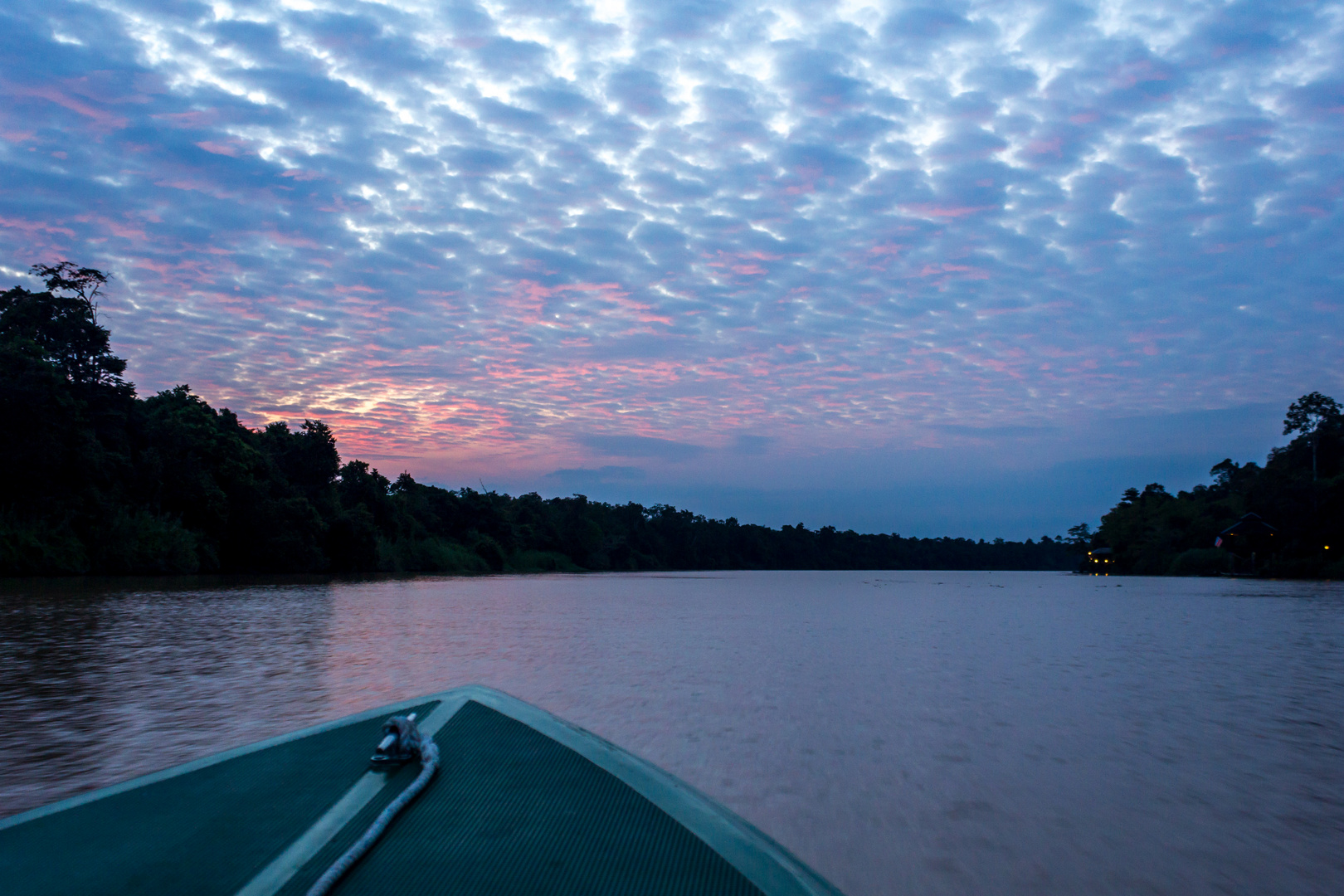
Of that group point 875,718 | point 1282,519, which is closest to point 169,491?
point 875,718

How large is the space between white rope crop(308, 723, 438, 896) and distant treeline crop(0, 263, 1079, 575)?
1159 inches

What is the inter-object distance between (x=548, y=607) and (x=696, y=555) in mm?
85989

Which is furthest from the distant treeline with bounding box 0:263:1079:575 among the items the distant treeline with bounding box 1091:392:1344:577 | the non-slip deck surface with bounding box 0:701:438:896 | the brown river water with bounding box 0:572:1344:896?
the distant treeline with bounding box 1091:392:1344:577

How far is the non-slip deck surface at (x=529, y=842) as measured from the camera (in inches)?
64.5

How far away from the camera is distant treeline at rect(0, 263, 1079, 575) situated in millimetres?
25766

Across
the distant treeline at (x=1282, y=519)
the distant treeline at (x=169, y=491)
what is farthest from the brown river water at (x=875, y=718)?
the distant treeline at (x=1282, y=519)

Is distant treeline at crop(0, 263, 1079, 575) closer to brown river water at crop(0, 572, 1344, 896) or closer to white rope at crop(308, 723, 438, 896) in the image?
brown river water at crop(0, 572, 1344, 896)

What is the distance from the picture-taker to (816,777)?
396cm

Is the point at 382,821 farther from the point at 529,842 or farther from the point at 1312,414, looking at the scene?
the point at 1312,414

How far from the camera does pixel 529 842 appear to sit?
1781 millimetres

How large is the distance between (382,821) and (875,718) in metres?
4.27

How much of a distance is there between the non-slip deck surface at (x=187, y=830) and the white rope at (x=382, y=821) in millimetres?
170

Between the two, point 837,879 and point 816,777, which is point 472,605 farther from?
point 837,879

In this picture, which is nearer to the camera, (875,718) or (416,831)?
(416,831)
